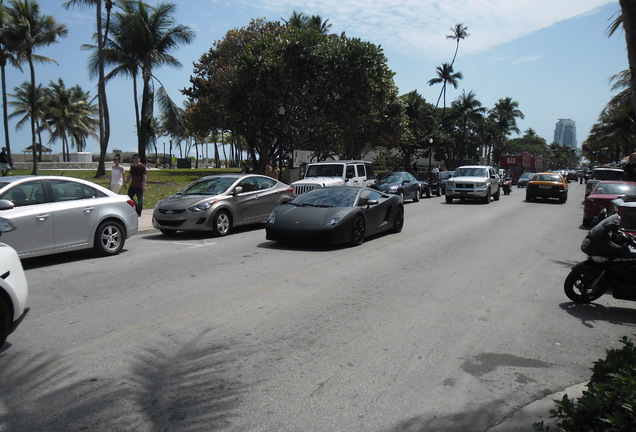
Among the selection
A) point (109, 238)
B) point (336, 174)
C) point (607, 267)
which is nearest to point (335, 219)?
point (109, 238)

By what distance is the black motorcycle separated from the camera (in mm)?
6039

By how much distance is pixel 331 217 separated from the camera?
10.3 metres

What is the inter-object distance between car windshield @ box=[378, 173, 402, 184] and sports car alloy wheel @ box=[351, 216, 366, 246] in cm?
1237

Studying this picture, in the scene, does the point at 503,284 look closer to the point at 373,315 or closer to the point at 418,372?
the point at 373,315

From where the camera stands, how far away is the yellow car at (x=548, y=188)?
83.3ft

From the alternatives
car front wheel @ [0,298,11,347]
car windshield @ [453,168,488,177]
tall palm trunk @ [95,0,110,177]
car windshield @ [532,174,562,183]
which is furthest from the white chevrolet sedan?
car windshield @ [532,174,562,183]

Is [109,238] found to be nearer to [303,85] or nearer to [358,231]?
[358,231]

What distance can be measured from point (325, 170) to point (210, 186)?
7855mm

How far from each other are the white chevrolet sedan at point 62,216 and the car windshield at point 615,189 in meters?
13.8

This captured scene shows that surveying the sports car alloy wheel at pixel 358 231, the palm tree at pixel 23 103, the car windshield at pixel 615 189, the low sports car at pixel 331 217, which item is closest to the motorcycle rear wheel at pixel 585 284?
the low sports car at pixel 331 217

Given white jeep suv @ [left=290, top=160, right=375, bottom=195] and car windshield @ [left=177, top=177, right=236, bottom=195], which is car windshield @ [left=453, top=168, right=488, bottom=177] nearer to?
white jeep suv @ [left=290, top=160, right=375, bottom=195]

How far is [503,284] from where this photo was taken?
7648mm

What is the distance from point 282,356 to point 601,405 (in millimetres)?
2645

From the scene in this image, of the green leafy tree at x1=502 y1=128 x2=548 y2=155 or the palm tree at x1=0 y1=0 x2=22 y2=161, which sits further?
the green leafy tree at x1=502 y1=128 x2=548 y2=155
